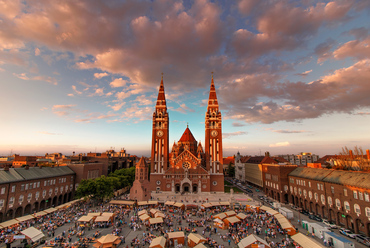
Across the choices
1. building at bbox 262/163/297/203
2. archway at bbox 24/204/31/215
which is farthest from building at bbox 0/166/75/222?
building at bbox 262/163/297/203

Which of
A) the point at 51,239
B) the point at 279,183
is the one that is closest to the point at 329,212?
the point at 279,183

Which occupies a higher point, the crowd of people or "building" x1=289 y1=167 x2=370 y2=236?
"building" x1=289 y1=167 x2=370 y2=236

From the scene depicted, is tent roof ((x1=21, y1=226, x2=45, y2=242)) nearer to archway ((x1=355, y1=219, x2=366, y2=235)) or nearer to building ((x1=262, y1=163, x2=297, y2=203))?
archway ((x1=355, y1=219, x2=366, y2=235))

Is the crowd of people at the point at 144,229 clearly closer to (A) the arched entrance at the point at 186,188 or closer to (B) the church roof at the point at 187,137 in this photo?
(A) the arched entrance at the point at 186,188

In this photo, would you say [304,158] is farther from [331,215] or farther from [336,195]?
[336,195]

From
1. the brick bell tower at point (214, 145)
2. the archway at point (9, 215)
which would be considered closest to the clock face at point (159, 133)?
the brick bell tower at point (214, 145)

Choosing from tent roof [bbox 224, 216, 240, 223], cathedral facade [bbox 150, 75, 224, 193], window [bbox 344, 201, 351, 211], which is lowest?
tent roof [bbox 224, 216, 240, 223]

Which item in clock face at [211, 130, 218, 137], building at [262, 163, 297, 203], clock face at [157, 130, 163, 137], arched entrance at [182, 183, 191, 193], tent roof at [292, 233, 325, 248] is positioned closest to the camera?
tent roof at [292, 233, 325, 248]
